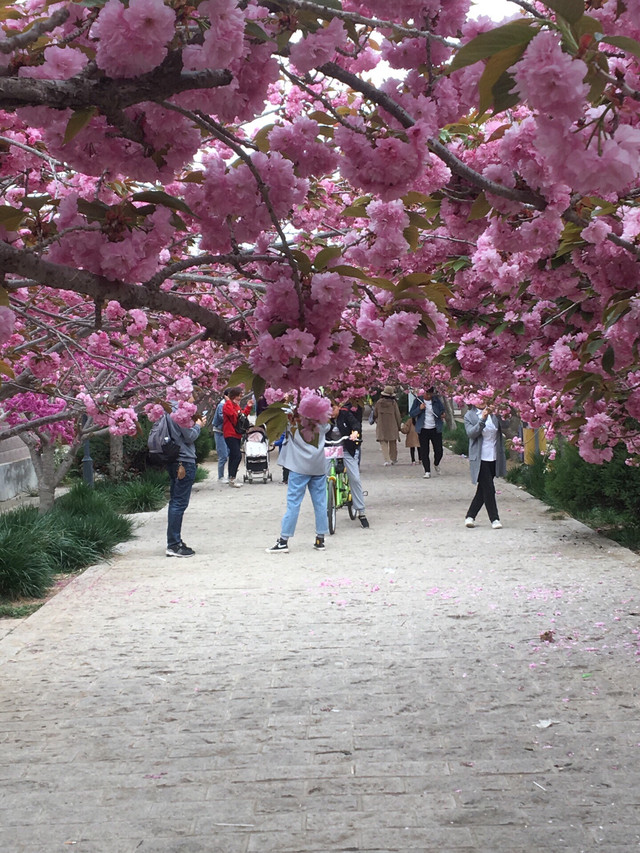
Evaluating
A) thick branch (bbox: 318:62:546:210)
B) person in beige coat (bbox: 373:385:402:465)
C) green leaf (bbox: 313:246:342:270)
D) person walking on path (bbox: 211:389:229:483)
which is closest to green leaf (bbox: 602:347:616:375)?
thick branch (bbox: 318:62:546:210)

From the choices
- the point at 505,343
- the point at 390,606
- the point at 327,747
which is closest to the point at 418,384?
the point at 390,606

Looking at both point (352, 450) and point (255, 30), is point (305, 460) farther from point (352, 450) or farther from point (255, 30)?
point (255, 30)

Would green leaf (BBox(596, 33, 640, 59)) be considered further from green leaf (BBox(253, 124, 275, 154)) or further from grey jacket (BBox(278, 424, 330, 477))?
grey jacket (BBox(278, 424, 330, 477))

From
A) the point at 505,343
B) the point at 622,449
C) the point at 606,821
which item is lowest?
the point at 606,821

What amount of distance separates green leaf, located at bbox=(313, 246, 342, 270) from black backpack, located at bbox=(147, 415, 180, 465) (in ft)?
25.1

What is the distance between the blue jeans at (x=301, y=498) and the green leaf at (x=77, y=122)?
8.28 m

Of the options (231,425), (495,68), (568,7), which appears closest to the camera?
(568,7)

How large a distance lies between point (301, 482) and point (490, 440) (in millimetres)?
2617

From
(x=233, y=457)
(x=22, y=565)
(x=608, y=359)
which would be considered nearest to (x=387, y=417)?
(x=233, y=457)

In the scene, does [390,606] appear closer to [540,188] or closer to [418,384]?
[540,188]

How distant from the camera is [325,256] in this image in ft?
10.00

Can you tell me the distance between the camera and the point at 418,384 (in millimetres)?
21562

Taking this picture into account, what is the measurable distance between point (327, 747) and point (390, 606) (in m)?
3.22

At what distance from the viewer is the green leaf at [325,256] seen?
9.95 ft
